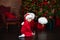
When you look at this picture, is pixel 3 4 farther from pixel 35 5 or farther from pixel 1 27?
pixel 35 5

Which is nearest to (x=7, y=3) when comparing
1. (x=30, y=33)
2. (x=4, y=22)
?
(x=4, y=22)

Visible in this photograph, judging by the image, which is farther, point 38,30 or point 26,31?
point 38,30

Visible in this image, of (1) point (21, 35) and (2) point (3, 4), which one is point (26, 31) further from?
(2) point (3, 4)

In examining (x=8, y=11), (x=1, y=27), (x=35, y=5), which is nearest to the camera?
(x=35, y=5)

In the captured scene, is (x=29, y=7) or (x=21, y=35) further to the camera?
(x=29, y=7)

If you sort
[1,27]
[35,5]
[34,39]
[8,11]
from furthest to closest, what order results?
[8,11] < [1,27] < [35,5] < [34,39]

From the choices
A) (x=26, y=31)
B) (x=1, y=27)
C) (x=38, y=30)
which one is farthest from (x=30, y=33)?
(x=1, y=27)

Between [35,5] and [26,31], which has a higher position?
[35,5]

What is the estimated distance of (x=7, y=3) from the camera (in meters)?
4.02

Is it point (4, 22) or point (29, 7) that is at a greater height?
point (29, 7)

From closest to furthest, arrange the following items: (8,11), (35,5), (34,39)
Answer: (34,39) < (35,5) < (8,11)

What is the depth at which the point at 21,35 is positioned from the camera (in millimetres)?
2066

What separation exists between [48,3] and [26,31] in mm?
684

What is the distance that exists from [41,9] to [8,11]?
4.48 ft
